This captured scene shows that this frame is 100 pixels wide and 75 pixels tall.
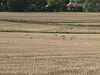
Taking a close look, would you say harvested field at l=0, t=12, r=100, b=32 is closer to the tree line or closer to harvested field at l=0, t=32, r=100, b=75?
harvested field at l=0, t=32, r=100, b=75

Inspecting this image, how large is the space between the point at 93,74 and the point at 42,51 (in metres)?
3.89

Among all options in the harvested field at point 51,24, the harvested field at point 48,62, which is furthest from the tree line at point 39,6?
the harvested field at point 48,62

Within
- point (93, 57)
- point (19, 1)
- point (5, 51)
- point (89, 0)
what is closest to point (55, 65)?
point (93, 57)

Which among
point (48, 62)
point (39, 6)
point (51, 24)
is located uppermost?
point (48, 62)

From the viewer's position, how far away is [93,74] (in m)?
8.28

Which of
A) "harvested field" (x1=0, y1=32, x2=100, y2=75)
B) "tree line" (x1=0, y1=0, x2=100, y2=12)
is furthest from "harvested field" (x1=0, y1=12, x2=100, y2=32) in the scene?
"tree line" (x1=0, y1=0, x2=100, y2=12)

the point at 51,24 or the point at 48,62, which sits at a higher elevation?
the point at 48,62

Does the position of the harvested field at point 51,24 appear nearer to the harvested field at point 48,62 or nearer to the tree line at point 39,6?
the harvested field at point 48,62

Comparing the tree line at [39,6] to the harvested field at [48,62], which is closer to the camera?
the harvested field at [48,62]

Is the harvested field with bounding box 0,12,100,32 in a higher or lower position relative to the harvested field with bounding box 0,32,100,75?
lower

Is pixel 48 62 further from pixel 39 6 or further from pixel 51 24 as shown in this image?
pixel 39 6

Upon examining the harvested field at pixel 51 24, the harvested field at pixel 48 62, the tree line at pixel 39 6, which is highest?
the harvested field at pixel 48 62

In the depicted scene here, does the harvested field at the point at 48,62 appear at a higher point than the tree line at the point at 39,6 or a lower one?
higher

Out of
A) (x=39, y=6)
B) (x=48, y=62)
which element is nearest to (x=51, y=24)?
(x=48, y=62)
